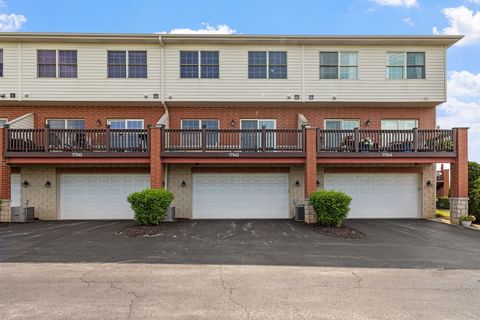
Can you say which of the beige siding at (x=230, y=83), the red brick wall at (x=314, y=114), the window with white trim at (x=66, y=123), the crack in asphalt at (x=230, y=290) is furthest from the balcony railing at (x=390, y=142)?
the window with white trim at (x=66, y=123)

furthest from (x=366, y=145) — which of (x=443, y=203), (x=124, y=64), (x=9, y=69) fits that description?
(x=9, y=69)

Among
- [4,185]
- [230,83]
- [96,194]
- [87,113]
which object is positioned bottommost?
[96,194]

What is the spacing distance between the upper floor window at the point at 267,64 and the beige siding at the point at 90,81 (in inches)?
187

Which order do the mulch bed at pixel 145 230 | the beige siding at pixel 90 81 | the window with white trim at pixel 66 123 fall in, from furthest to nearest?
1. the window with white trim at pixel 66 123
2. the beige siding at pixel 90 81
3. the mulch bed at pixel 145 230

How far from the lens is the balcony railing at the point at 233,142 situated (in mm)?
13531

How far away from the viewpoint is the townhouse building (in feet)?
48.5

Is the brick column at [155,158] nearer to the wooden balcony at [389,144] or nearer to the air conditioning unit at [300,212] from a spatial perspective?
the air conditioning unit at [300,212]

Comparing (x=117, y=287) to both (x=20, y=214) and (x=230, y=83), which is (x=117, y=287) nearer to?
(x=20, y=214)

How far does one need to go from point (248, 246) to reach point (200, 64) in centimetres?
1001

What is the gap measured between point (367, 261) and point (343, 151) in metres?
6.74

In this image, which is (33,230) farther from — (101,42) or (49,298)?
(101,42)

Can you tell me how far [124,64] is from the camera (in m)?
15.2

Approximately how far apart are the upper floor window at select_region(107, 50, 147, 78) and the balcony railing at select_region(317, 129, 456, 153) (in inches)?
370

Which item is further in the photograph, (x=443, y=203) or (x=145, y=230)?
(x=443, y=203)
